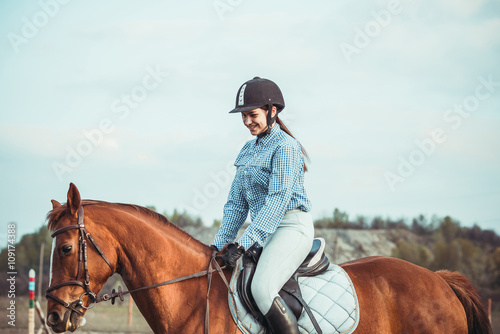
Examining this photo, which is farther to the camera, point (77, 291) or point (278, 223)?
point (278, 223)

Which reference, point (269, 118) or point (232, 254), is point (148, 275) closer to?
point (232, 254)

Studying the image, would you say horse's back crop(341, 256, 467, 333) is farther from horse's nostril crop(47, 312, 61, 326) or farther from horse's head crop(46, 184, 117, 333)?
horse's nostril crop(47, 312, 61, 326)

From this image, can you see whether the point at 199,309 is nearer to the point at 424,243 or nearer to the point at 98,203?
the point at 98,203

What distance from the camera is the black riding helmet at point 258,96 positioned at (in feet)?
12.5

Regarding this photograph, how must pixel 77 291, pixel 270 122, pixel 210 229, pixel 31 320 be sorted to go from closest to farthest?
1. pixel 77 291
2. pixel 270 122
3. pixel 31 320
4. pixel 210 229

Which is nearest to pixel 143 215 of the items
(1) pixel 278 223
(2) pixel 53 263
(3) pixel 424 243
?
(2) pixel 53 263

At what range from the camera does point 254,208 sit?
13.1 ft

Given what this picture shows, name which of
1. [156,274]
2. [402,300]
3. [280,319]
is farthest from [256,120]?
[402,300]

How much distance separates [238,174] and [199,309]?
48.4 inches

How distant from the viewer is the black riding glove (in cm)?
348

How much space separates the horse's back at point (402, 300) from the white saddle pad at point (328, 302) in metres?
0.15

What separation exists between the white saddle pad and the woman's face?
1100mm

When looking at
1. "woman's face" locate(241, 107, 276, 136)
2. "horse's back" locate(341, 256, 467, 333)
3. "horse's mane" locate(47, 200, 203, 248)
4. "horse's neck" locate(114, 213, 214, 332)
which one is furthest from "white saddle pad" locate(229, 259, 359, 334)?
"woman's face" locate(241, 107, 276, 136)

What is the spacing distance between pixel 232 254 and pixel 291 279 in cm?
56
